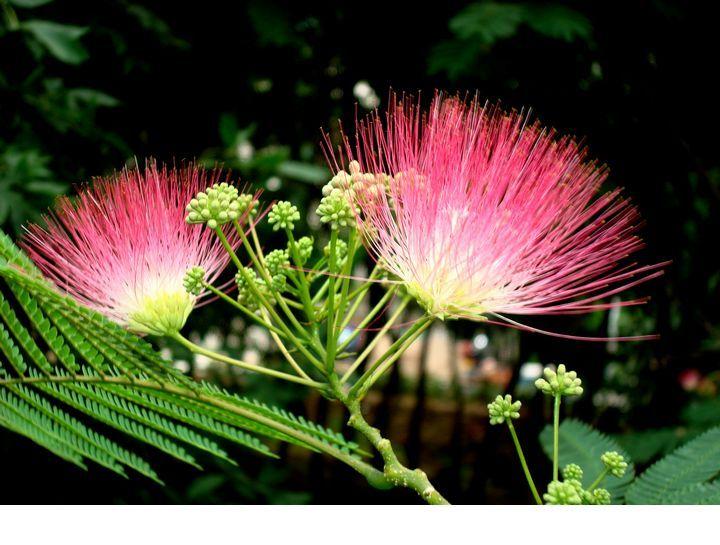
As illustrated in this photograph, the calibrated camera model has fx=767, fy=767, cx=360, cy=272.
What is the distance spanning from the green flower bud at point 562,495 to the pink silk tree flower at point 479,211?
6.6 inches

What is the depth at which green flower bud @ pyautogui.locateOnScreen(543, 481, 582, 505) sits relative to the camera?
778 millimetres

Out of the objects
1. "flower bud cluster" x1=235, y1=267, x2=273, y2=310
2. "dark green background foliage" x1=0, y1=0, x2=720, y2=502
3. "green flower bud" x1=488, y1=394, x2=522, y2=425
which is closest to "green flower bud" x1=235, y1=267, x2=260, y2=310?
"flower bud cluster" x1=235, y1=267, x2=273, y2=310

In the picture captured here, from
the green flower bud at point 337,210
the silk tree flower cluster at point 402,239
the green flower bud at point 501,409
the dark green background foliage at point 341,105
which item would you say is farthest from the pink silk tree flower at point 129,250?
the dark green background foliage at point 341,105

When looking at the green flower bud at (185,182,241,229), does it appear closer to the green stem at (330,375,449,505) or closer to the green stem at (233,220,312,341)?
the green stem at (233,220,312,341)

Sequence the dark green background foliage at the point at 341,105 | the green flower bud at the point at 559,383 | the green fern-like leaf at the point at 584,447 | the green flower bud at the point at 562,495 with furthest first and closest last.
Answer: the dark green background foliage at the point at 341,105
the green fern-like leaf at the point at 584,447
the green flower bud at the point at 559,383
the green flower bud at the point at 562,495

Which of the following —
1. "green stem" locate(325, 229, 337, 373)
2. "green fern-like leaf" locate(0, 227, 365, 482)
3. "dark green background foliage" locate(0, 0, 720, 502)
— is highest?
"dark green background foliage" locate(0, 0, 720, 502)

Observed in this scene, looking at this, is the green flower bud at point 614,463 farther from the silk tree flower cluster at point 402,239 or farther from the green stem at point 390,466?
the green stem at point 390,466

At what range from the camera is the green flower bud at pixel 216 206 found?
873 millimetres

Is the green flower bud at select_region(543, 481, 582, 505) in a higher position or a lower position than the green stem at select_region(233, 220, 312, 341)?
lower

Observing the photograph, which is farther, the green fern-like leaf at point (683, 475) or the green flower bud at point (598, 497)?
the green fern-like leaf at point (683, 475)

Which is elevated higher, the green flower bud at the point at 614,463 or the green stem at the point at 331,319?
the green stem at the point at 331,319

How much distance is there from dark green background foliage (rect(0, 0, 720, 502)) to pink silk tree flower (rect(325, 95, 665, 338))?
1.07m

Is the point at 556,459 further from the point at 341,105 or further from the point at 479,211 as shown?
the point at 341,105
